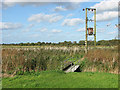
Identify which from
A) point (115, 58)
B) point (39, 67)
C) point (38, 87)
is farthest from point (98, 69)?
point (38, 87)

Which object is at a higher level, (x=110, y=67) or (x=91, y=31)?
(x=91, y=31)

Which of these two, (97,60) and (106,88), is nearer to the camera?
(106,88)

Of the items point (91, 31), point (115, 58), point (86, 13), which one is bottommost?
point (115, 58)

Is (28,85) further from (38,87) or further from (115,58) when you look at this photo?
(115,58)

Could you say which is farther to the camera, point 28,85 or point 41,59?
point 41,59

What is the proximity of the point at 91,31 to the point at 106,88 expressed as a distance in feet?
59.9

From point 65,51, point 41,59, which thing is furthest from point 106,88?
Answer: point 65,51

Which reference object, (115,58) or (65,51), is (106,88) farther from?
(65,51)

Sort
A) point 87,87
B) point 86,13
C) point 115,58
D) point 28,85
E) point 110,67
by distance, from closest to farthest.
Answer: point 87,87
point 28,85
point 110,67
point 115,58
point 86,13

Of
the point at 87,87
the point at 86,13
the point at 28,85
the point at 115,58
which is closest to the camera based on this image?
the point at 87,87

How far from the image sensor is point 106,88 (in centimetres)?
713

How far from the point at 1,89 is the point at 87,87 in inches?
162

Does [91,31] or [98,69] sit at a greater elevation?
[91,31]

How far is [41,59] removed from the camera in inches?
540
